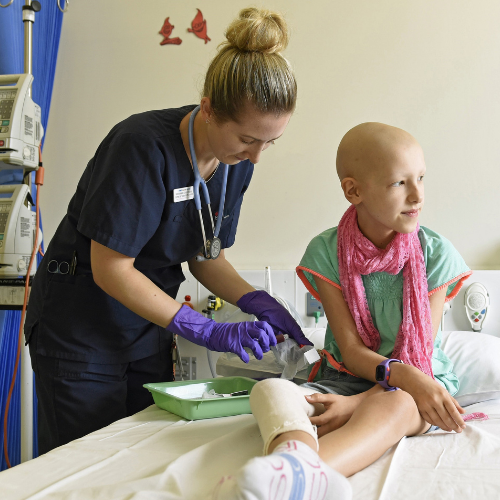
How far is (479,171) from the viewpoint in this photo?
2.07 meters

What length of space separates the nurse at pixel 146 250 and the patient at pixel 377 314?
158 millimetres

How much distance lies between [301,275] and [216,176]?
364mm

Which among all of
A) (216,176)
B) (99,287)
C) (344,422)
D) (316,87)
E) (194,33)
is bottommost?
(344,422)

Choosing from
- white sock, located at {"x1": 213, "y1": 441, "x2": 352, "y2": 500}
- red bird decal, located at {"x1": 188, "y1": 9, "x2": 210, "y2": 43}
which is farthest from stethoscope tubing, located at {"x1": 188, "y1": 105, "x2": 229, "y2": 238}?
red bird decal, located at {"x1": 188, "y1": 9, "x2": 210, "y2": 43}

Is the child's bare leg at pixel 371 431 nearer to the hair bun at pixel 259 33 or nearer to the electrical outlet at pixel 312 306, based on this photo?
the hair bun at pixel 259 33

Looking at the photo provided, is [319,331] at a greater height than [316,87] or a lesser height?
lesser

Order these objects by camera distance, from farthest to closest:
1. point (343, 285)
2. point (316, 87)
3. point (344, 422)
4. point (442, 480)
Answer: point (316, 87) → point (343, 285) → point (344, 422) → point (442, 480)

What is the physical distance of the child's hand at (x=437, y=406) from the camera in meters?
1.02

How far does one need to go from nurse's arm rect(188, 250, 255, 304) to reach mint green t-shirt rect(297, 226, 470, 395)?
242 millimetres

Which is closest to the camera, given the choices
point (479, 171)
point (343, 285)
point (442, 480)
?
point (442, 480)

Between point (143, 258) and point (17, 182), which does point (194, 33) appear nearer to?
point (17, 182)

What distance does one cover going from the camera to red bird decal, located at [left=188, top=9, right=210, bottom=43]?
2.41m

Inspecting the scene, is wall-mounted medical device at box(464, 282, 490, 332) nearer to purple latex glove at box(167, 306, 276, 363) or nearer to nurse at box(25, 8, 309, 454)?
nurse at box(25, 8, 309, 454)

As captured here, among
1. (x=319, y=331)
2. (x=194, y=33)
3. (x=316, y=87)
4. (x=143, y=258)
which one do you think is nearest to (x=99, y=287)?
(x=143, y=258)
